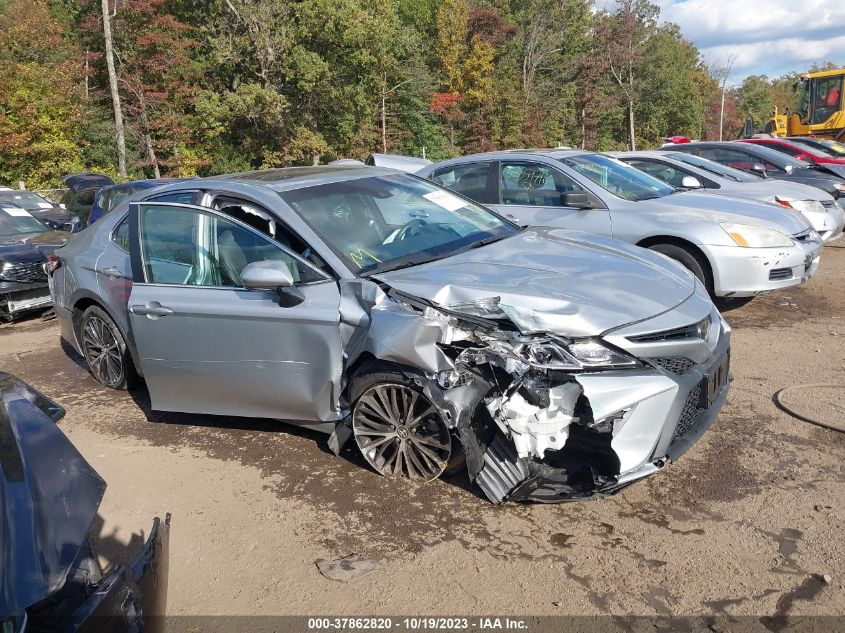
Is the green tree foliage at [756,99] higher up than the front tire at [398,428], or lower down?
higher up

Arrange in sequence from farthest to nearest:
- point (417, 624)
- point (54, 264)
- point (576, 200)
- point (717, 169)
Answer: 1. point (717, 169)
2. point (576, 200)
3. point (54, 264)
4. point (417, 624)

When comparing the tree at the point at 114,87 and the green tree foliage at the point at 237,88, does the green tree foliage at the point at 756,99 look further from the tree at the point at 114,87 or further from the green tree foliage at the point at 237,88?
the tree at the point at 114,87

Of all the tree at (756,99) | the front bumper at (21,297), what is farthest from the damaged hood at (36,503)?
the tree at (756,99)

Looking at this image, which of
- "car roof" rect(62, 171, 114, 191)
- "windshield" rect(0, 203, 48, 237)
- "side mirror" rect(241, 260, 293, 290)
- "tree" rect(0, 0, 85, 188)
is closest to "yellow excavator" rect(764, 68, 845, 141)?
"car roof" rect(62, 171, 114, 191)

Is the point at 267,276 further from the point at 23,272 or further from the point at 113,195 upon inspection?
→ the point at 113,195

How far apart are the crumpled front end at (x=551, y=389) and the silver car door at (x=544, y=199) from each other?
348 centimetres

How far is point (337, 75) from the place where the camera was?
33781mm

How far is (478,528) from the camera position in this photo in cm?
346

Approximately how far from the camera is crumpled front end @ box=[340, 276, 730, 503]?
10.7 ft

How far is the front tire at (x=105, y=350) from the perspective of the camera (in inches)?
221

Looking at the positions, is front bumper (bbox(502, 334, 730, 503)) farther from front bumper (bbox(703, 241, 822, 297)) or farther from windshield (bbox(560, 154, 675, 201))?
windshield (bbox(560, 154, 675, 201))

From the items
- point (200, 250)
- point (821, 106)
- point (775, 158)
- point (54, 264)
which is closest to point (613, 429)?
point (200, 250)

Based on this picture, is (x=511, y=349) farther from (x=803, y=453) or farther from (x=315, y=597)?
(x=803, y=453)

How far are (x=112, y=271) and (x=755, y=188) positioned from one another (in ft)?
26.6
